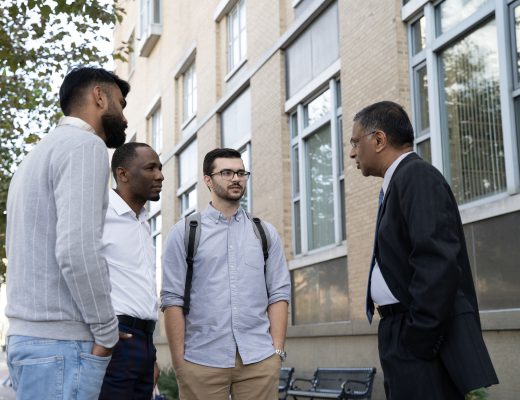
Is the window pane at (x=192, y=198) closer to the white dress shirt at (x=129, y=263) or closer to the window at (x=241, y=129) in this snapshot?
the window at (x=241, y=129)

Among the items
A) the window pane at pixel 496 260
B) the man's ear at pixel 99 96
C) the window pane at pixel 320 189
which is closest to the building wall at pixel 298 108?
the window pane at pixel 496 260

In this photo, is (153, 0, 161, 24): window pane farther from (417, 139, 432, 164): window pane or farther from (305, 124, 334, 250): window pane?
(417, 139, 432, 164): window pane

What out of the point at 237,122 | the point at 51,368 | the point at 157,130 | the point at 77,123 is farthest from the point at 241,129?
the point at 51,368

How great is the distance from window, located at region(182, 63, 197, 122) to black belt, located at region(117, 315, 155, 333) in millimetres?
18340

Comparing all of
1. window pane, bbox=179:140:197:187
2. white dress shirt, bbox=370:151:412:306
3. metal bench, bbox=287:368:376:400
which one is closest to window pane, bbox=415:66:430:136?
metal bench, bbox=287:368:376:400

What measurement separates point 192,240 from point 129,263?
1.03m

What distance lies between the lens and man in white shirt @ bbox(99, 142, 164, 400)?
4.15 meters

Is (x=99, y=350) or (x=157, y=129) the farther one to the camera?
(x=157, y=129)

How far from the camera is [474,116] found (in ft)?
30.9

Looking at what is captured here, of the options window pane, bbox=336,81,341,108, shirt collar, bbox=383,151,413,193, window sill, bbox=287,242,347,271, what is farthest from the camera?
window pane, bbox=336,81,341,108

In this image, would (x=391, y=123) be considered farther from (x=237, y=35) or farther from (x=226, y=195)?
(x=237, y=35)

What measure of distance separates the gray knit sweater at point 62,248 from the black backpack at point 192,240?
1.95 m

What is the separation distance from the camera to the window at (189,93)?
22.9 metres

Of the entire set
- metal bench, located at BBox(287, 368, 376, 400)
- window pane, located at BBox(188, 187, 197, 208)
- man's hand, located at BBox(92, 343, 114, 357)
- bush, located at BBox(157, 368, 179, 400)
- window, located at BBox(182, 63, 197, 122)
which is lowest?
bush, located at BBox(157, 368, 179, 400)
